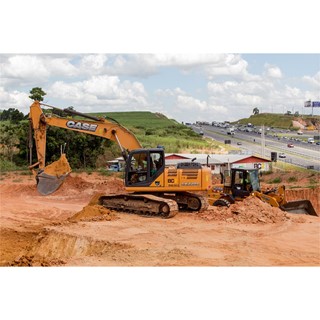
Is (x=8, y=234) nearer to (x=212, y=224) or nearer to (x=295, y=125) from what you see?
(x=212, y=224)

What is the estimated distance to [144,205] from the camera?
54.0 feet

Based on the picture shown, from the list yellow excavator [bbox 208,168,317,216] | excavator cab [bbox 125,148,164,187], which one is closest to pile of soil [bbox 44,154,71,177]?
excavator cab [bbox 125,148,164,187]

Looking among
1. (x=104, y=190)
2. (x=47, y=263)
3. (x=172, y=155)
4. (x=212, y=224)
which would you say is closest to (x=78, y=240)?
(x=47, y=263)

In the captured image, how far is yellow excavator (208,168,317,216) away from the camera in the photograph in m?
18.5

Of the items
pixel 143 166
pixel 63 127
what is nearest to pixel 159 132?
pixel 63 127

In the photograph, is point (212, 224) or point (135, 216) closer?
point (212, 224)

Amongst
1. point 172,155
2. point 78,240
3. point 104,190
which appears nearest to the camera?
point 78,240

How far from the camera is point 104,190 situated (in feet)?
86.0

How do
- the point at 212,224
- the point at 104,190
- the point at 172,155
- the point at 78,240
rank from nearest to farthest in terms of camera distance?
the point at 78,240 < the point at 212,224 < the point at 104,190 < the point at 172,155

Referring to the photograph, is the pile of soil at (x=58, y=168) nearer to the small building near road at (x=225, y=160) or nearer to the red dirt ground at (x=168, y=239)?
the red dirt ground at (x=168, y=239)

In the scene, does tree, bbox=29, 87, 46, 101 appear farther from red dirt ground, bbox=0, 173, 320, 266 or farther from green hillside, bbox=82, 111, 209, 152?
red dirt ground, bbox=0, 173, 320, 266

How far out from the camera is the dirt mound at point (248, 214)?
16.0 metres

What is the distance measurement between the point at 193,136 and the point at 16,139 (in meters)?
20.9

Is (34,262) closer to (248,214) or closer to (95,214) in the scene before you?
(95,214)
